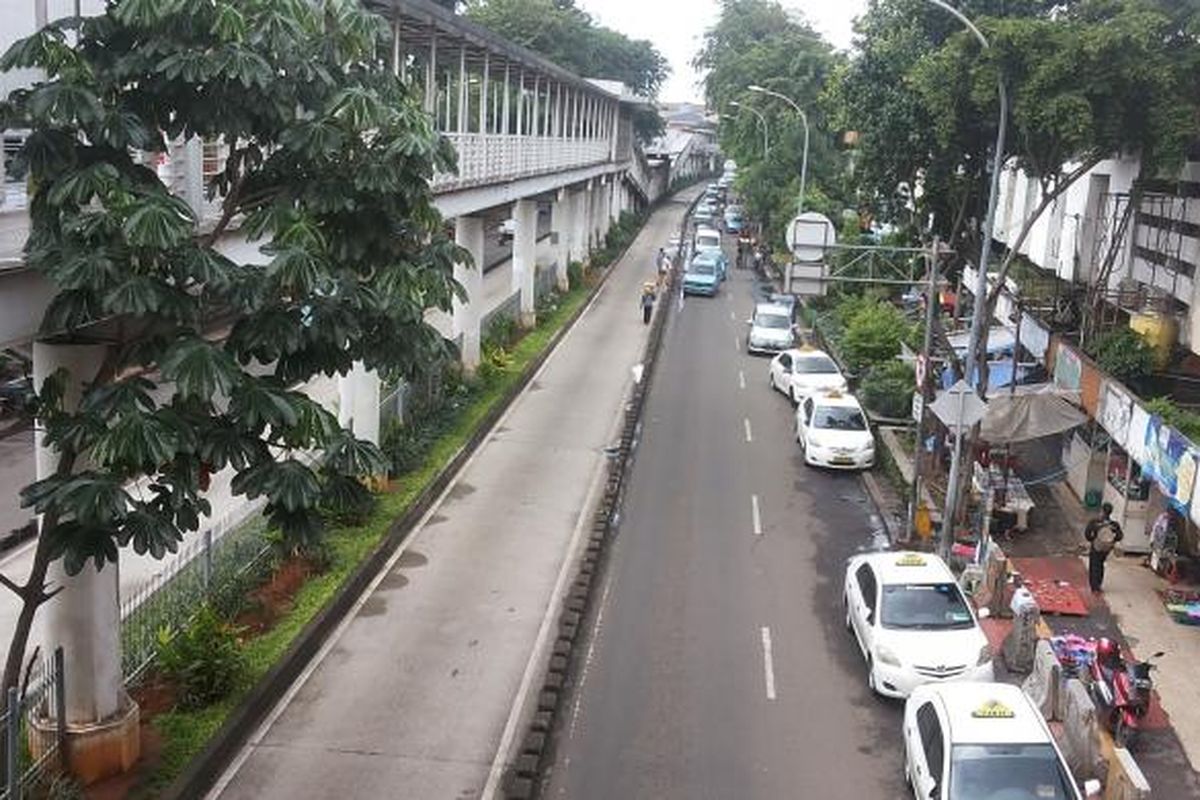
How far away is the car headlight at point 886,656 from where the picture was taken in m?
14.5

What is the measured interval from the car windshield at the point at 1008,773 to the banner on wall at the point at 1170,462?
20.2 feet

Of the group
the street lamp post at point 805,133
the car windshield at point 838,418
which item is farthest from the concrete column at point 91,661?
the street lamp post at point 805,133

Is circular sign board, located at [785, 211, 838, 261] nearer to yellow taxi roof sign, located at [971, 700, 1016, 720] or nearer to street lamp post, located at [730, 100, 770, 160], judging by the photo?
yellow taxi roof sign, located at [971, 700, 1016, 720]

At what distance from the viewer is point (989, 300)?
21.0 metres

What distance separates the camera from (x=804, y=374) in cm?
3138

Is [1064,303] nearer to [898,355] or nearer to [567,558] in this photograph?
[898,355]

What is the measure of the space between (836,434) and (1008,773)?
14206mm

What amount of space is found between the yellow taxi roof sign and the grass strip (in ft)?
23.4

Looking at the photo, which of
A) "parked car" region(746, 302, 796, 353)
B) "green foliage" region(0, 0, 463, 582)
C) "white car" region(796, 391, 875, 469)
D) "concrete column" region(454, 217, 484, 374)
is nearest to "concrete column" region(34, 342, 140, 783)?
"green foliage" region(0, 0, 463, 582)

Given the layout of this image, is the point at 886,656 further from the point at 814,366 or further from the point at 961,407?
the point at 814,366

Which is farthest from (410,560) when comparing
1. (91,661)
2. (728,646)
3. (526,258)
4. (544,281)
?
(544,281)

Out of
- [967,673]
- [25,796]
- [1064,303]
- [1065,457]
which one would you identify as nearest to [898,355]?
[1064,303]

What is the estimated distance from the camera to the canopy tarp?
20969mm

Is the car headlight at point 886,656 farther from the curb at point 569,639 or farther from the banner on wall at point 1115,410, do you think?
the banner on wall at point 1115,410
